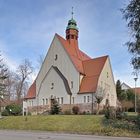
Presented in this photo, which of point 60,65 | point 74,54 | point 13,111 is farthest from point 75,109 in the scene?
point 74,54

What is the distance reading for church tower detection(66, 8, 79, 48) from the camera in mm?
65750

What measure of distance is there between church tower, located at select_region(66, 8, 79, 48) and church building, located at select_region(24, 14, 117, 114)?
45cm

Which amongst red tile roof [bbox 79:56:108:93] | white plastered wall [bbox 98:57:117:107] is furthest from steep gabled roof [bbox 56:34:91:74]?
white plastered wall [bbox 98:57:117:107]

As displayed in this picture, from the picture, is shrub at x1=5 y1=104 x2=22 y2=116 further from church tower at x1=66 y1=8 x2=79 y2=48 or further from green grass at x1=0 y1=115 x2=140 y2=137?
church tower at x1=66 y1=8 x2=79 y2=48

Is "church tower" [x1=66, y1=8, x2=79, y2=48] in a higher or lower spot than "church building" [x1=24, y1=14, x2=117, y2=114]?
higher

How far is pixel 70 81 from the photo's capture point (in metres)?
58.5

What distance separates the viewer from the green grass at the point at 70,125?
2591 cm

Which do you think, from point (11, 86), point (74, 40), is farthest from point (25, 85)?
point (74, 40)

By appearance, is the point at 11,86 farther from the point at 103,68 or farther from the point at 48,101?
the point at 103,68

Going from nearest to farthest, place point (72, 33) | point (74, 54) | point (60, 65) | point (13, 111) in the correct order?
point (13, 111), point (60, 65), point (74, 54), point (72, 33)

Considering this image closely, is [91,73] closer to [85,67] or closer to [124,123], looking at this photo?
[85,67]

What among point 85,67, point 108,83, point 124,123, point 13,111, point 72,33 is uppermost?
point 72,33

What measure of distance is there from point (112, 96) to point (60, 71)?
12.1 metres

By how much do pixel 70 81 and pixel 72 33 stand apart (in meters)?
12.8
